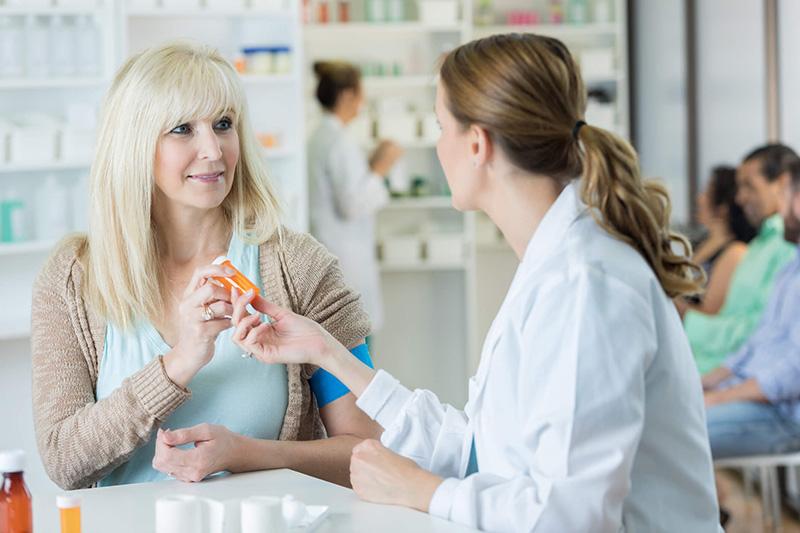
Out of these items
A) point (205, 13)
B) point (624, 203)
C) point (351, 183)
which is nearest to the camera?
point (624, 203)

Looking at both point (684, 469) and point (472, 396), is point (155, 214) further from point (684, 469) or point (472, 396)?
point (684, 469)

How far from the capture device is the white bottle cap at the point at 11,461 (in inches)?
61.2

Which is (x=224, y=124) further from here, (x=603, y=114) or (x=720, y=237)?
(x=603, y=114)

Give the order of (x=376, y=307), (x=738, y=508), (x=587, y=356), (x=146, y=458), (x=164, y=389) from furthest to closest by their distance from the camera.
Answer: (x=376, y=307), (x=738, y=508), (x=146, y=458), (x=164, y=389), (x=587, y=356)

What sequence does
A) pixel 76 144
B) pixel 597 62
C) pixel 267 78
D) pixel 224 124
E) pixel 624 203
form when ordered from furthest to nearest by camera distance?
1. pixel 597 62
2. pixel 267 78
3. pixel 76 144
4. pixel 224 124
5. pixel 624 203

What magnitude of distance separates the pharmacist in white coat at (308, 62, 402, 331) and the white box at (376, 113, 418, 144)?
43cm

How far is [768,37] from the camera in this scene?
16.3 feet

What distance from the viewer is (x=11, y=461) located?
5.11 ft

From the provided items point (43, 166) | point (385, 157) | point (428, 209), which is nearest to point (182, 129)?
point (43, 166)

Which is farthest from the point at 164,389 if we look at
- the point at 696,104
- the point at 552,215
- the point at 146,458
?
the point at 696,104

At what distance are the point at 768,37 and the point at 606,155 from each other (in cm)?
366

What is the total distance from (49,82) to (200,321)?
9.06 ft

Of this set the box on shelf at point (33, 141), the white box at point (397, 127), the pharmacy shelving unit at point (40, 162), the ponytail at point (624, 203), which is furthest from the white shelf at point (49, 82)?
the ponytail at point (624, 203)

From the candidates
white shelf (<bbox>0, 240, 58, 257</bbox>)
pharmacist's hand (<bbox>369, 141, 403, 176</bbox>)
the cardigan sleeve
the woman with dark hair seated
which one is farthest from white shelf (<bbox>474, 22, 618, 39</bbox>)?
the cardigan sleeve
